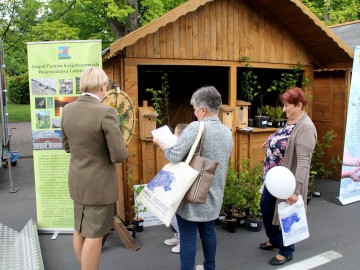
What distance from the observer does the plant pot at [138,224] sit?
4121 millimetres

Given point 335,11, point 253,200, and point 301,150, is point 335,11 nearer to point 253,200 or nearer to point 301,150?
point 253,200

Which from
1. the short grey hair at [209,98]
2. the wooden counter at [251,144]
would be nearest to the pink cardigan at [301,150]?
the short grey hair at [209,98]

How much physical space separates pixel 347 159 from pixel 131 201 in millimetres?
3246

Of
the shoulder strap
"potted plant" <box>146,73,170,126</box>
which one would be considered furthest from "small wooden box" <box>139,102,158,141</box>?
the shoulder strap

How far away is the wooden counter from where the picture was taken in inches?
209

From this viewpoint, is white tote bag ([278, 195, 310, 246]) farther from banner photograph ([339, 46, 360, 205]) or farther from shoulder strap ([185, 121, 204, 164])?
banner photograph ([339, 46, 360, 205])

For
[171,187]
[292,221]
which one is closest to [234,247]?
[292,221]

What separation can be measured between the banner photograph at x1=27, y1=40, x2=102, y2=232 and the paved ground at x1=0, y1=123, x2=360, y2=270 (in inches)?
15.5

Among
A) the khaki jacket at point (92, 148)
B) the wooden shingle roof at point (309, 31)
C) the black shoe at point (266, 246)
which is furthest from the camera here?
the wooden shingle roof at point (309, 31)

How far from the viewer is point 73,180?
246cm

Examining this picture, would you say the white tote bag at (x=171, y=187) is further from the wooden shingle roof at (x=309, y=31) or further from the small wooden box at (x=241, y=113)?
the small wooden box at (x=241, y=113)

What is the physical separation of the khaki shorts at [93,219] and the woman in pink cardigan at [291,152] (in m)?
1.57

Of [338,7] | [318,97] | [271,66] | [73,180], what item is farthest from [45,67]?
[338,7]

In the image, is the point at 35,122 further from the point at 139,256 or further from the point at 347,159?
the point at 347,159
